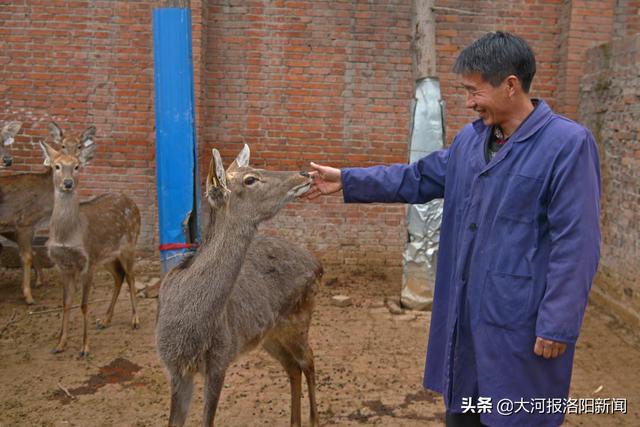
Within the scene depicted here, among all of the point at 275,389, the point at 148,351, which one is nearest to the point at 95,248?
the point at 148,351

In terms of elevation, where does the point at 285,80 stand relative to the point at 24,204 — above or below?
above

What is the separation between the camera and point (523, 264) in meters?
2.69

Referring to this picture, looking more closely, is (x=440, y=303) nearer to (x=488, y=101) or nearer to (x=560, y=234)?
(x=560, y=234)

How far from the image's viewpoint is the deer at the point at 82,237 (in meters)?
6.64

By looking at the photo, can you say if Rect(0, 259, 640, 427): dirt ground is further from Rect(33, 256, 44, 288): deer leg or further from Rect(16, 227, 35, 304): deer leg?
Rect(33, 256, 44, 288): deer leg

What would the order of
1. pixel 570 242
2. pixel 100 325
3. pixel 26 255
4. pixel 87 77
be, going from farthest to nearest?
pixel 87 77 → pixel 26 255 → pixel 100 325 → pixel 570 242

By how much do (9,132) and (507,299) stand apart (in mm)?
7364

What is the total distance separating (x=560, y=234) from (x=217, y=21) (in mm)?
7163

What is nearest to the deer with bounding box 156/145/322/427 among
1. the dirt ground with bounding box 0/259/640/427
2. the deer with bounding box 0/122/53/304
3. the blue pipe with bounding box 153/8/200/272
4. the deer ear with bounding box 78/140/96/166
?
the dirt ground with bounding box 0/259/640/427

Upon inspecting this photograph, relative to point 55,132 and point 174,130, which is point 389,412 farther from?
point 55,132

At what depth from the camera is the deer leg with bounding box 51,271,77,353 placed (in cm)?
647

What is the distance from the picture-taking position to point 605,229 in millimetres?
8078

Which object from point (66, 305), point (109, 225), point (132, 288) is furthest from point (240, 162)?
point (132, 288)

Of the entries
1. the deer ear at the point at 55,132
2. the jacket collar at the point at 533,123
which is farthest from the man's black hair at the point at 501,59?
the deer ear at the point at 55,132
